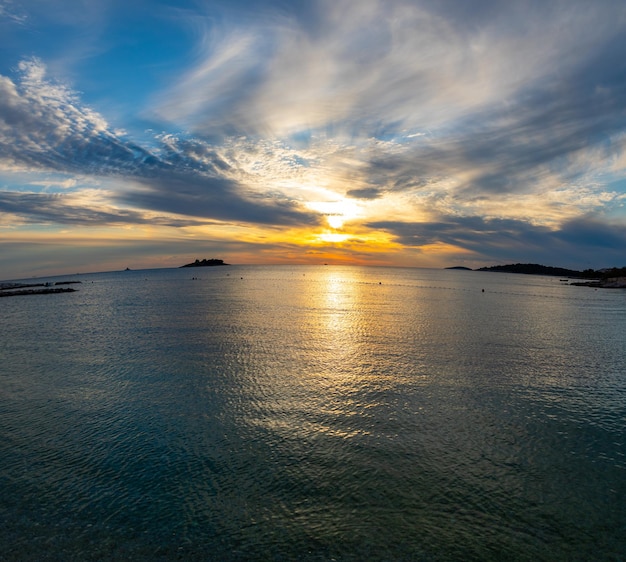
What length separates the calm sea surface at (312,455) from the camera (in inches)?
469

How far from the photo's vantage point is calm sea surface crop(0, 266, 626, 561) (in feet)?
39.1

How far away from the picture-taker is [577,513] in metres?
13.2

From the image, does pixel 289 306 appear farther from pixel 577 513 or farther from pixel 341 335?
pixel 577 513

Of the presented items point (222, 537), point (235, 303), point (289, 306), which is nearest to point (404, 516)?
point (222, 537)

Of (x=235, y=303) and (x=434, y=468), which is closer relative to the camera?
(x=434, y=468)

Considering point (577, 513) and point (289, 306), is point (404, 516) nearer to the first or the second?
point (577, 513)

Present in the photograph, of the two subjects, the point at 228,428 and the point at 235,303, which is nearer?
the point at 228,428

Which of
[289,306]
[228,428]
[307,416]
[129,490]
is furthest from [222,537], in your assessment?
[289,306]

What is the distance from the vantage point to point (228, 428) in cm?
2002

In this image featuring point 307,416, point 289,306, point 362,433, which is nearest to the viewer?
point 362,433

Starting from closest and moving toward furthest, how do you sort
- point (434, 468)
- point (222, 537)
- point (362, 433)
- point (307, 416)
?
point (222, 537)
point (434, 468)
point (362, 433)
point (307, 416)

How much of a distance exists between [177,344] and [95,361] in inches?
351

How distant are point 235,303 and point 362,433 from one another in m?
68.9

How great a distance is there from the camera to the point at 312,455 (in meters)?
17.0
